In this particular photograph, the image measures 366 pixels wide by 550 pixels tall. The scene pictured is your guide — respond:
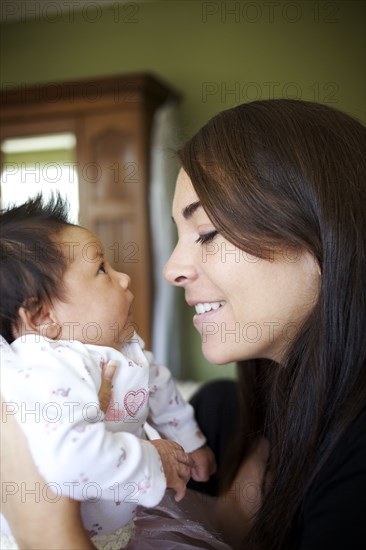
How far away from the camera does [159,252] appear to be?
9.81ft

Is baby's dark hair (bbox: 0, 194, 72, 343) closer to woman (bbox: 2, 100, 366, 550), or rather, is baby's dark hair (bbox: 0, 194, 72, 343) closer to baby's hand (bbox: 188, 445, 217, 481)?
woman (bbox: 2, 100, 366, 550)

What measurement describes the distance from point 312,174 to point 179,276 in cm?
29

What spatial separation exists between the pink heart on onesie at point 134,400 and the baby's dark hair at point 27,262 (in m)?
0.19

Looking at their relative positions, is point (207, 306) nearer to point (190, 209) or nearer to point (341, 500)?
point (190, 209)

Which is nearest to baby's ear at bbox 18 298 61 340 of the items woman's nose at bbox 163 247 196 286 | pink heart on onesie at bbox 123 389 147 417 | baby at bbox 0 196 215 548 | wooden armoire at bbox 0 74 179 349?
baby at bbox 0 196 215 548

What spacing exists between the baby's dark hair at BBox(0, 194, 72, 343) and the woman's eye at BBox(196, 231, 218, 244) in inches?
9.9

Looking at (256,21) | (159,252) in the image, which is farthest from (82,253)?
(256,21)

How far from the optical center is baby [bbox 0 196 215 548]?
72 centimetres

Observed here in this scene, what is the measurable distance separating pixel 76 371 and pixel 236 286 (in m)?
0.35

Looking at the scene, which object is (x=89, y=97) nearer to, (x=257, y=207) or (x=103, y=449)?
(x=257, y=207)

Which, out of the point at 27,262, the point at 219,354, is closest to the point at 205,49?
the point at 219,354

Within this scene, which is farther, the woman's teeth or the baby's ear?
the woman's teeth

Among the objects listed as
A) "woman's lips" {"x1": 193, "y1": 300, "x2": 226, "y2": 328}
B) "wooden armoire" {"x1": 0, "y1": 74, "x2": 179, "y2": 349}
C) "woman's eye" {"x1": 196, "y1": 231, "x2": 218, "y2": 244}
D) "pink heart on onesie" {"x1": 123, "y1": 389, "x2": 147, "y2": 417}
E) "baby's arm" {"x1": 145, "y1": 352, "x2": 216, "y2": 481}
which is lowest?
"baby's arm" {"x1": 145, "y1": 352, "x2": 216, "y2": 481}

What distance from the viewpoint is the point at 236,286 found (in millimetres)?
1022
